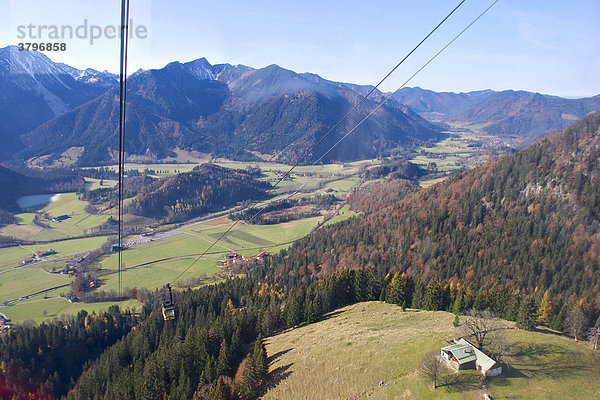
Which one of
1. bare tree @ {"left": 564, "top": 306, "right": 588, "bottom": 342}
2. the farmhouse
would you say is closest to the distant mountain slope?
bare tree @ {"left": 564, "top": 306, "right": 588, "bottom": 342}

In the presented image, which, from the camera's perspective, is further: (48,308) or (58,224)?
(58,224)

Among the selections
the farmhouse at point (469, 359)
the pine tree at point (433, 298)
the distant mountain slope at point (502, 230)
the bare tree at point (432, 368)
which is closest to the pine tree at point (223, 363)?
the bare tree at point (432, 368)

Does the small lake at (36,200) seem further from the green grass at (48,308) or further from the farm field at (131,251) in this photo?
the green grass at (48,308)

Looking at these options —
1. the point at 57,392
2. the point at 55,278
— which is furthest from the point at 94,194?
the point at 57,392

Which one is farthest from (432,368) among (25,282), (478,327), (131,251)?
(131,251)

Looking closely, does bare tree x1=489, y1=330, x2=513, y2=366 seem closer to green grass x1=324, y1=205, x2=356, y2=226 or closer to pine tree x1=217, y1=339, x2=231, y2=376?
pine tree x1=217, y1=339, x2=231, y2=376

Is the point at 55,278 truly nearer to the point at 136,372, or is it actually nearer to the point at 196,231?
the point at 196,231

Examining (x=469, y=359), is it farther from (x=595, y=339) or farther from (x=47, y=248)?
(x=47, y=248)
